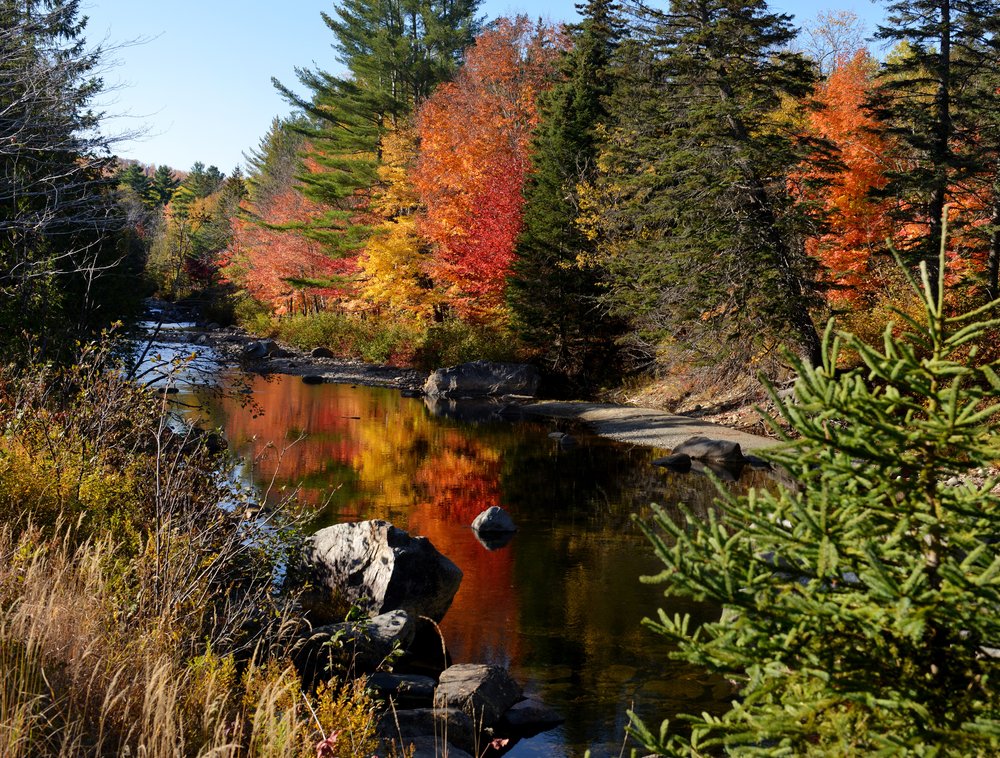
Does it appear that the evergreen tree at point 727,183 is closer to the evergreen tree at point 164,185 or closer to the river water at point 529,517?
the river water at point 529,517

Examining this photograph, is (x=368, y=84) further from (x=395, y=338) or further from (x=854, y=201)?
(x=854, y=201)

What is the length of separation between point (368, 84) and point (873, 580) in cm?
3995

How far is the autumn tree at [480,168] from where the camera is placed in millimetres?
30844

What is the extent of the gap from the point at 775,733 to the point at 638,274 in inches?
910

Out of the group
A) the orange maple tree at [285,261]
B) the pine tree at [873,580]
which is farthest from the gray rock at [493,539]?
the orange maple tree at [285,261]

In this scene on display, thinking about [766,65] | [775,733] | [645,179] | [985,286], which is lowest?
[775,733]

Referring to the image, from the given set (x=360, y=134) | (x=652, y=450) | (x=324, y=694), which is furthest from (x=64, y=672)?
(x=360, y=134)

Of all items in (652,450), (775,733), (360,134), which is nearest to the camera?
(775,733)

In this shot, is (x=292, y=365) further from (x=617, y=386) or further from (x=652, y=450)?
(x=652, y=450)

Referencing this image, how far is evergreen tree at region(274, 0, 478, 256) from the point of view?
37469 mm

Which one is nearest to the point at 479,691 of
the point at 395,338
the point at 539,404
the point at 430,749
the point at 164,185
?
the point at 430,749

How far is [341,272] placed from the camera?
4109 cm

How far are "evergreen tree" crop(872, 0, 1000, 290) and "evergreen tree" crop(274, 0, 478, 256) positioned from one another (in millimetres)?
21711

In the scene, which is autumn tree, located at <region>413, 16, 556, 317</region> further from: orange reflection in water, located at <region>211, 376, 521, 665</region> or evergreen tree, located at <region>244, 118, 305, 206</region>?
evergreen tree, located at <region>244, 118, 305, 206</region>
